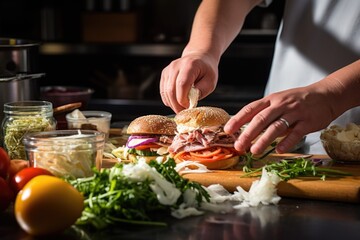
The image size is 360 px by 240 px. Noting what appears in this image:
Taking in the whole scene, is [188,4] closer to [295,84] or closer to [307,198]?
[295,84]

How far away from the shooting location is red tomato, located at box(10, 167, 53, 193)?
59.4 inches

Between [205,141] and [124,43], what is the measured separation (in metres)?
2.25

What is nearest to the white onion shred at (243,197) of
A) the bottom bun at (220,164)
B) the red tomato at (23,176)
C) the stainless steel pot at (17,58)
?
the bottom bun at (220,164)

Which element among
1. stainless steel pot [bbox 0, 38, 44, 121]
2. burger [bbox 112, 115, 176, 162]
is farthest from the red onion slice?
stainless steel pot [bbox 0, 38, 44, 121]

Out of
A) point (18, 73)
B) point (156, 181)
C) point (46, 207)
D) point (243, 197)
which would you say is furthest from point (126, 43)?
point (46, 207)

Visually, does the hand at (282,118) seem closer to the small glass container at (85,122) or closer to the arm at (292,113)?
the arm at (292,113)

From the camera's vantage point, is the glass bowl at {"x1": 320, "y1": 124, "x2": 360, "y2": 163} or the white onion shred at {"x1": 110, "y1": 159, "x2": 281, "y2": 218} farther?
the glass bowl at {"x1": 320, "y1": 124, "x2": 360, "y2": 163}

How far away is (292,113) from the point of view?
1.69m

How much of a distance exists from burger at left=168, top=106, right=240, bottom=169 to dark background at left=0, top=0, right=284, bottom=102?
6.44ft

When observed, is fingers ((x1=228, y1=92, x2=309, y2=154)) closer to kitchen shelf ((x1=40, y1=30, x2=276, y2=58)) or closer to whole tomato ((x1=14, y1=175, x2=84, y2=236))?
whole tomato ((x1=14, y1=175, x2=84, y2=236))

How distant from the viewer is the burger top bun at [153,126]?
79.0 inches

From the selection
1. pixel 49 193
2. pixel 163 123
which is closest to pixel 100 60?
pixel 163 123

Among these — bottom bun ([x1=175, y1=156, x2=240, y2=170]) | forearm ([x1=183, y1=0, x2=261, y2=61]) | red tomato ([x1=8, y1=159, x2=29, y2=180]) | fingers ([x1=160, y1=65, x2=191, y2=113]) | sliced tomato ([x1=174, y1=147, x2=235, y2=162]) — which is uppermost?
forearm ([x1=183, y1=0, x2=261, y2=61])

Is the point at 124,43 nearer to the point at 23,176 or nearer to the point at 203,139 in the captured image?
the point at 203,139
